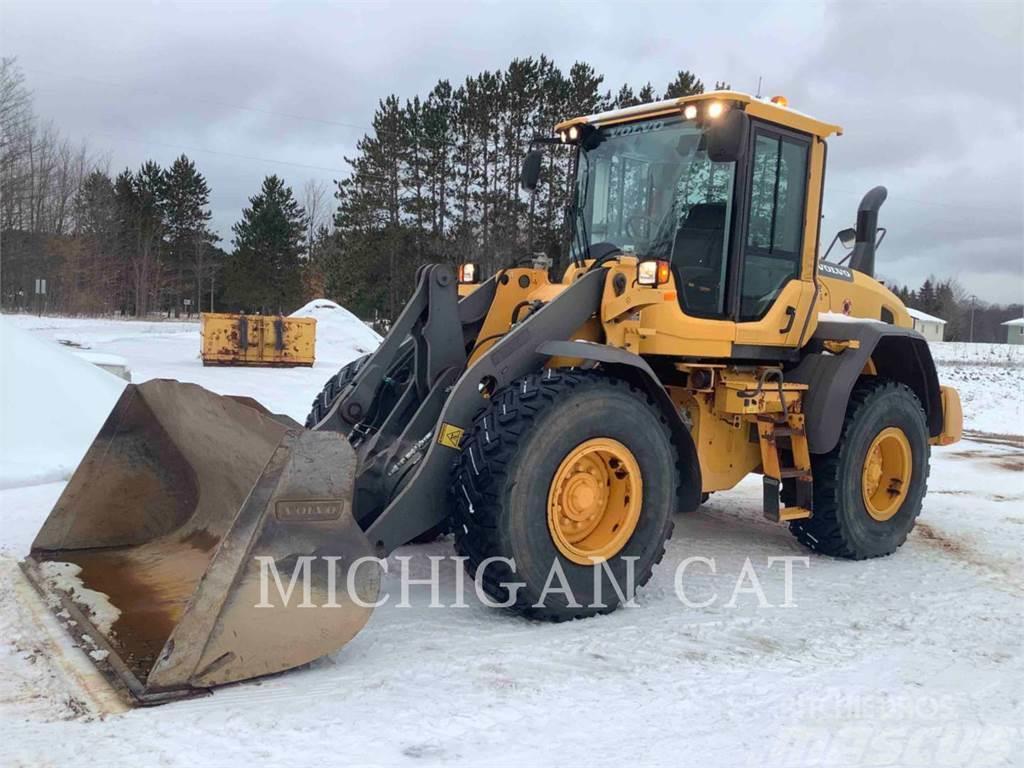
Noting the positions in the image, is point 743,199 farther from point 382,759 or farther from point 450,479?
point 382,759

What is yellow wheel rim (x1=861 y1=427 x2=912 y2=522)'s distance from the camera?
602 cm

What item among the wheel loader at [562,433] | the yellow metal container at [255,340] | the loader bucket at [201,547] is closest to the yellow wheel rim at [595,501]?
the wheel loader at [562,433]

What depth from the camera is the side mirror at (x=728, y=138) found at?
4.57 m

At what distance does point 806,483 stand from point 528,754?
10.7 feet

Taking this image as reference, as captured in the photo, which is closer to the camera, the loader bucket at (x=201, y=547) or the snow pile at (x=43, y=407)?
the loader bucket at (x=201, y=547)

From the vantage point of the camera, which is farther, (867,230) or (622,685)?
(867,230)

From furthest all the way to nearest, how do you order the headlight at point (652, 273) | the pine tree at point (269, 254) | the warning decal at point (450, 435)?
the pine tree at point (269, 254) < the headlight at point (652, 273) < the warning decal at point (450, 435)

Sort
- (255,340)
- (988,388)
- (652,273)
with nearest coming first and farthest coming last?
(652,273), (255,340), (988,388)

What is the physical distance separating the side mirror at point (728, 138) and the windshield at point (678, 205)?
373 mm

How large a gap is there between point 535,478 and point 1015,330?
304ft

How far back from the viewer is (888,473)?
6.15 m

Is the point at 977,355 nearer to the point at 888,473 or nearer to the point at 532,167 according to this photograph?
the point at 888,473

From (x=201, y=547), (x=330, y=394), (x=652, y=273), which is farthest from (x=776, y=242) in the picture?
(x=201, y=547)

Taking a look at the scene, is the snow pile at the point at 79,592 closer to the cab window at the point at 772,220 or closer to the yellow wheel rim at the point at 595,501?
the yellow wheel rim at the point at 595,501
